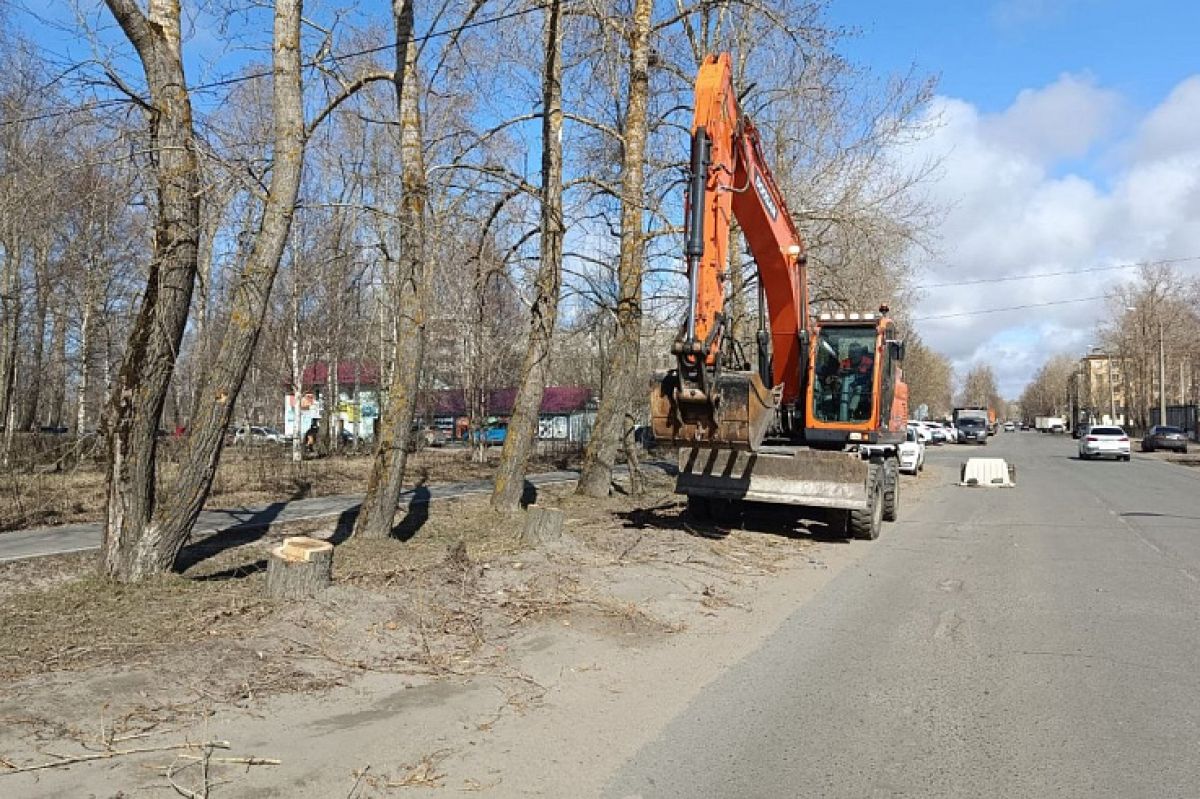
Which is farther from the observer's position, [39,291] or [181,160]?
[39,291]

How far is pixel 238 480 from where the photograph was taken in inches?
784

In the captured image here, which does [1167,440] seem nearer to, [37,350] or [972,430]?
[972,430]

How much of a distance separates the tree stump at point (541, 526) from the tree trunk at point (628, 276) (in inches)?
225

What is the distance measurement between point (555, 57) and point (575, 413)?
112 feet

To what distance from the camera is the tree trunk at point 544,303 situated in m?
14.2

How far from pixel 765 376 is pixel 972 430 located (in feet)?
167

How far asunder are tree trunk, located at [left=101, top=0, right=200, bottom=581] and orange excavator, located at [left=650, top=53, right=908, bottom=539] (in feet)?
16.0

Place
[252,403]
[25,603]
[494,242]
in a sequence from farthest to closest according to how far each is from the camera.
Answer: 1. [252,403]
2. [494,242]
3. [25,603]

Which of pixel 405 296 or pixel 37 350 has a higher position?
pixel 37 350

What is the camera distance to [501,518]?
14.0m

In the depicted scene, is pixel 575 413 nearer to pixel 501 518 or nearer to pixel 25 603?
pixel 501 518

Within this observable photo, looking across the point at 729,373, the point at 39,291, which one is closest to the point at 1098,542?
the point at 729,373

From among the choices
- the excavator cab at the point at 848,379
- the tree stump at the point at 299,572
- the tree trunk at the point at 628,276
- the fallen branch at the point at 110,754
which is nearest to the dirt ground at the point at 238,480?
the tree stump at the point at 299,572

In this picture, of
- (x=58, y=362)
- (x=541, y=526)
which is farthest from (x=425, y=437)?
(x=541, y=526)
